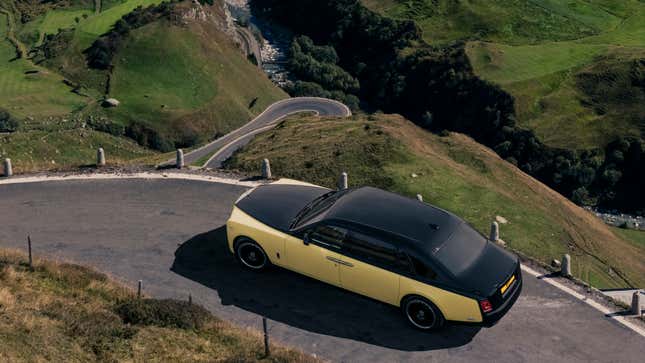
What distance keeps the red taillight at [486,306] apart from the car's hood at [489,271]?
0.18 metres

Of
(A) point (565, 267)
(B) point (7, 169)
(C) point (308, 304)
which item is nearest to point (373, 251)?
(C) point (308, 304)

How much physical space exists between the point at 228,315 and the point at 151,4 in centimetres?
11784

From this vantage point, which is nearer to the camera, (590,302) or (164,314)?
(164,314)

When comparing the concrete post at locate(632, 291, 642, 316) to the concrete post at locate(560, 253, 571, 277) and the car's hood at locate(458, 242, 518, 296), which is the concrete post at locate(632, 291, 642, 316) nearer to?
the concrete post at locate(560, 253, 571, 277)

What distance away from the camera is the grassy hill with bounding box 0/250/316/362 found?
13977 millimetres

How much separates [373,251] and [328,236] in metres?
1.20

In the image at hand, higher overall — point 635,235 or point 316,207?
point 316,207

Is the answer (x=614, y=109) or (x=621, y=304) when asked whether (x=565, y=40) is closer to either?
(x=614, y=109)

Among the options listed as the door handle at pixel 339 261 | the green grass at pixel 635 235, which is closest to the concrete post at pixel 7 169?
the door handle at pixel 339 261

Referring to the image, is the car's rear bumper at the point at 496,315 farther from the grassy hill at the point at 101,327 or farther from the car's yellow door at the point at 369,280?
Result: the grassy hill at the point at 101,327

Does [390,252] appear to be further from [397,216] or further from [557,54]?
[557,54]

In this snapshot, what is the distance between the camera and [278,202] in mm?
17719

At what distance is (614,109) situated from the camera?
4097 inches

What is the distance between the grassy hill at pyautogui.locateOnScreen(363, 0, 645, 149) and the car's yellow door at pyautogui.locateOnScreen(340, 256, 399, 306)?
3607 inches
